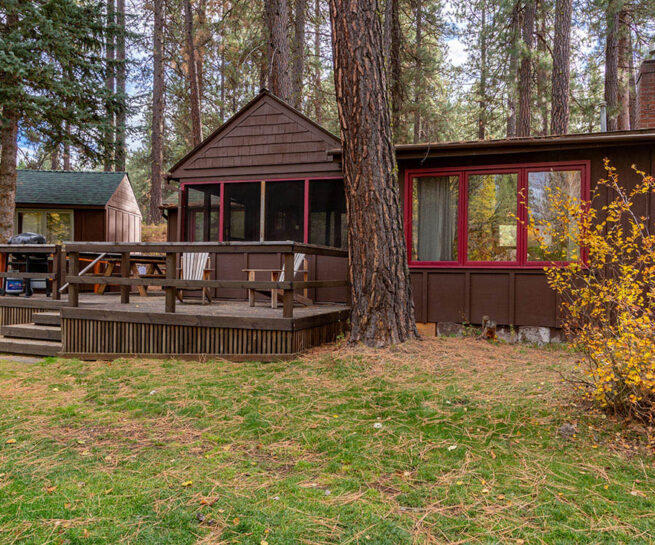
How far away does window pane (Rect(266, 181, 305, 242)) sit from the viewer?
771cm

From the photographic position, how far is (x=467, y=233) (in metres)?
6.34

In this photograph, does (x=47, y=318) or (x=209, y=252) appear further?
(x=47, y=318)

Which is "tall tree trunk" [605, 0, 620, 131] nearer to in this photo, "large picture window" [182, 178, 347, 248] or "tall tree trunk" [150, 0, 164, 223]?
"large picture window" [182, 178, 347, 248]

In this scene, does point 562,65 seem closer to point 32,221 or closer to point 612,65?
point 612,65

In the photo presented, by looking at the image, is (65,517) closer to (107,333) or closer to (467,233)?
(107,333)

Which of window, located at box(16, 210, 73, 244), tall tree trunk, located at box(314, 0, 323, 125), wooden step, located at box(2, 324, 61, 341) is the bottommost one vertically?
wooden step, located at box(2, 324, 61, 341)

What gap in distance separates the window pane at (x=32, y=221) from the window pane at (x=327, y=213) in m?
11.2

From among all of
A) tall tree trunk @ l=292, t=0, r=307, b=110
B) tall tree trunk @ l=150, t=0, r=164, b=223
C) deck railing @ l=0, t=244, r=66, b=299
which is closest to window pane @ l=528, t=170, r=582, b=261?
deck railing @ l=0, t=244, r=66, b=299

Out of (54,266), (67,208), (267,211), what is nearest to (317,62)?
(67,208)

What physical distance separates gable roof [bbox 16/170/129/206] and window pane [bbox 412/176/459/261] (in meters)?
11.5

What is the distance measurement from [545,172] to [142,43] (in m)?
16.5

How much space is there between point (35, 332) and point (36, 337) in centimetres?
6

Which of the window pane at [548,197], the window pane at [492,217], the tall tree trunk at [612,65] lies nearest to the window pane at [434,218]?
the window pane at [492,217]

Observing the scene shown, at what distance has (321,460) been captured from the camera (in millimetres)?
2420
